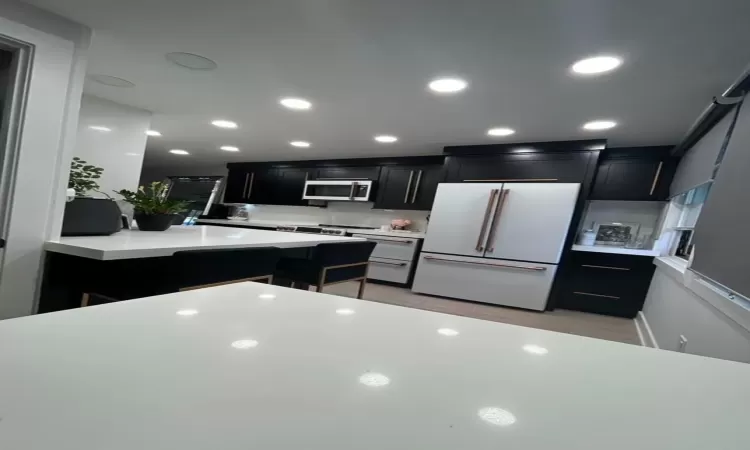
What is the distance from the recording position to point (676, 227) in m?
3.20

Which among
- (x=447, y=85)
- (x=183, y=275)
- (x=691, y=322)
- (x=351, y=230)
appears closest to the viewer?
(x=183, y=275)

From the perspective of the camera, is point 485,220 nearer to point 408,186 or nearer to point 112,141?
point 408,186

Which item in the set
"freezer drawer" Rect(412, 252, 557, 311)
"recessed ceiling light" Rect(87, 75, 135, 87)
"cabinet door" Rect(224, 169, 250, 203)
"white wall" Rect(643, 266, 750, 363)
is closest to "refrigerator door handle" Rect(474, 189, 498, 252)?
"freezer drawer" Rect(412, 252, 557, 311)

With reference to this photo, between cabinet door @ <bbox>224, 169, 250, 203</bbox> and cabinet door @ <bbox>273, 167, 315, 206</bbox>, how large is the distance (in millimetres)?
784

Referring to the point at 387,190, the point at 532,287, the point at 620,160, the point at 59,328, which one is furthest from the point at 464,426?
the point at 387,190

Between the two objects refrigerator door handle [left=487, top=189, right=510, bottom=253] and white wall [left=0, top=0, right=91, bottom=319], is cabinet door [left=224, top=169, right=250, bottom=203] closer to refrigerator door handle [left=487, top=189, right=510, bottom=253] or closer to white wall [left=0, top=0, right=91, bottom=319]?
refrigerator door handle [left=487, top=189, right=510, bottom=253]

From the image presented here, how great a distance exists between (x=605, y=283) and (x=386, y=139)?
9.54 feet

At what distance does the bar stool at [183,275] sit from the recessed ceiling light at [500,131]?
2.70 m

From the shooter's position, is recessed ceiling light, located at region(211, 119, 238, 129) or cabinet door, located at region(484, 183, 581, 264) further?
recessed ceiling light, located at region(211, 119, 238, 129)

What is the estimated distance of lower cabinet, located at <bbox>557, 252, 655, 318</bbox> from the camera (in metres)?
3.48

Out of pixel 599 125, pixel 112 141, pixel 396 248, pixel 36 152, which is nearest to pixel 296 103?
pixel 36 152

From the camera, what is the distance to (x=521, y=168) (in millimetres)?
3842

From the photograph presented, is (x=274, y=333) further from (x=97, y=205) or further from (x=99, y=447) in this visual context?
(x=97, y=205)

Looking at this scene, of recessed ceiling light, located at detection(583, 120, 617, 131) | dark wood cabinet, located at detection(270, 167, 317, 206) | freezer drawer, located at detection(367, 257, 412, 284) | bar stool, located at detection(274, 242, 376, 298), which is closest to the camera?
bar stool, located at detection(274, 242, 376, 298)
